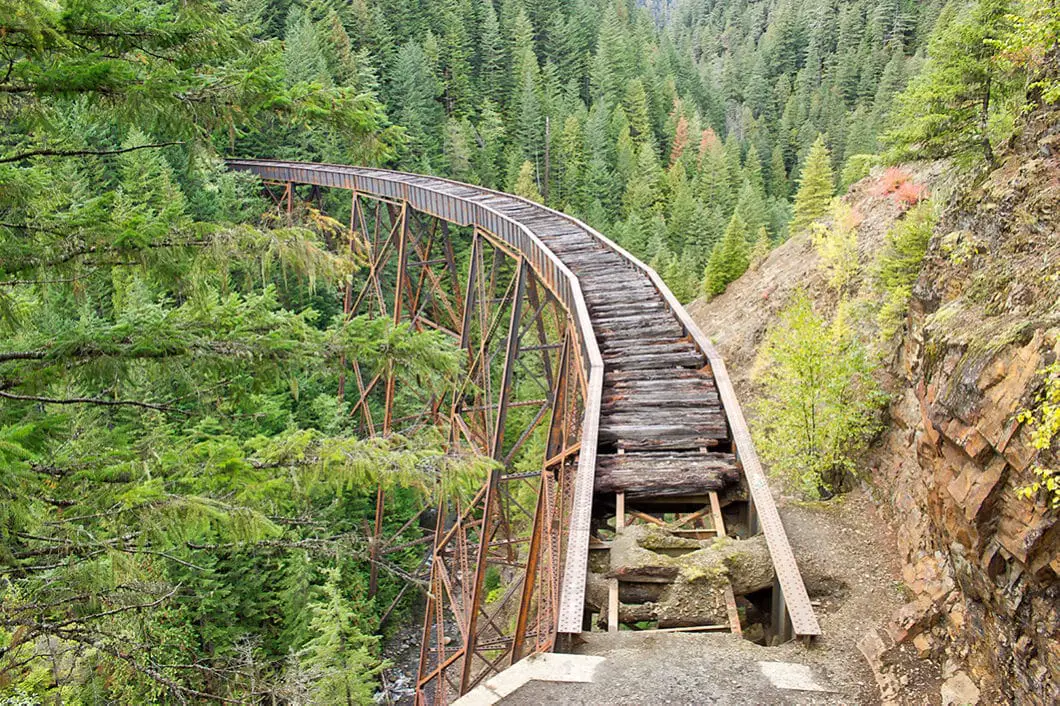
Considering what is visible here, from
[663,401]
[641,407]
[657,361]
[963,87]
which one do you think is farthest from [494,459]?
[963,87]

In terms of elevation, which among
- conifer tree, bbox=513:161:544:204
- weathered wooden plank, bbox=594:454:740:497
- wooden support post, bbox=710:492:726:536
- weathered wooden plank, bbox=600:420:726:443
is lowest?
conifer tree, bbox=513:161:544:204

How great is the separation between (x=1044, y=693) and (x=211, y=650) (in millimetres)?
18168

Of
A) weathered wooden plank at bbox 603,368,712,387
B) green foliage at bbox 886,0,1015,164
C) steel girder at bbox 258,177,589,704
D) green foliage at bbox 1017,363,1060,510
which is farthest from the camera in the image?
green foliage at bbox 886,0,1015,164

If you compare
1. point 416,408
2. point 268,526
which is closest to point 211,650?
point 416,408

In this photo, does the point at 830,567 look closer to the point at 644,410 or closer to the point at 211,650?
the point at 644,410

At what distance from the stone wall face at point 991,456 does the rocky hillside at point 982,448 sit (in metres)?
0.01

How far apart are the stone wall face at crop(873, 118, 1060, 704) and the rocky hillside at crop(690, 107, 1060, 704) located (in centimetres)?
1

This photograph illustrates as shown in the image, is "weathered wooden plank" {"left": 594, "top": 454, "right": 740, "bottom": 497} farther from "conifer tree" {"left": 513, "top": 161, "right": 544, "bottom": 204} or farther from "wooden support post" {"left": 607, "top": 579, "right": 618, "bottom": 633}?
"conifer tree" {"left": 513, "top": 161, "right": 544, "bottom": 204}

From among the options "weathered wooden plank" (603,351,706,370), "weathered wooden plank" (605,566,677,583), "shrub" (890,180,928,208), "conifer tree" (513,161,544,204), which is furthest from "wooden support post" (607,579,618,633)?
"conifer tree" (513,161,544,204)

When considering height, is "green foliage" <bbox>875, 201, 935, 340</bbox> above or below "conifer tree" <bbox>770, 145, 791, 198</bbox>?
above

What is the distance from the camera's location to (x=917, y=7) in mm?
85250

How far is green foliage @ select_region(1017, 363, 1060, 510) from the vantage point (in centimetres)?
453

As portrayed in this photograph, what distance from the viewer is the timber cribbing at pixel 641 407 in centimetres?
567

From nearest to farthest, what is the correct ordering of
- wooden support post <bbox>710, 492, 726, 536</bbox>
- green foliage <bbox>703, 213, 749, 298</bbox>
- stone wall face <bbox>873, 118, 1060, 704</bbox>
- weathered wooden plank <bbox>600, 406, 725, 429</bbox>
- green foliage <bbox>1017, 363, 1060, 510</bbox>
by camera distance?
green foliage <bbox>1017, 363, 1060, 510</bbox>
stone wall face <bbox>873, 118, 1060, 704</bbox>
wooden support post <bbox>710, 492, 726, 536</bbox>
weathered wooden plank <bbox>600, 406, 725, 429</bbox>
green foliage <bbox>703, 213, 749, 298</bbox>
